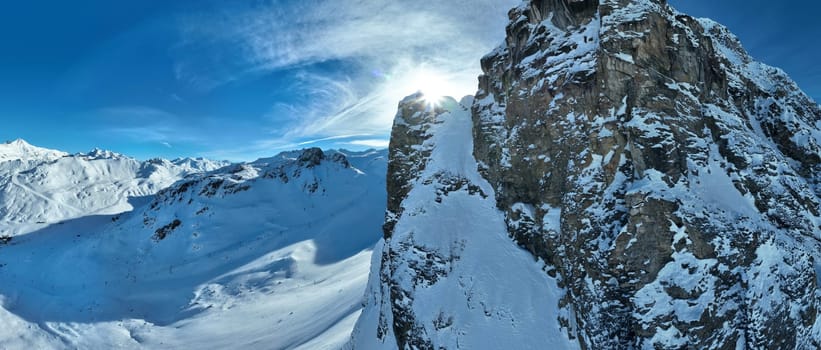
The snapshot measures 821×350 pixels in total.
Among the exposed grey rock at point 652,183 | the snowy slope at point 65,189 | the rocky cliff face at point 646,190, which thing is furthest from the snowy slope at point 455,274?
the snowy slope at point 65,189

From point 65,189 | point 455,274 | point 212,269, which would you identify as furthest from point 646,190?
point 65,189

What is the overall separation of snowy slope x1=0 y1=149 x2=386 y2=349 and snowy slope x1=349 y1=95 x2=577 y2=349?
10.4 m

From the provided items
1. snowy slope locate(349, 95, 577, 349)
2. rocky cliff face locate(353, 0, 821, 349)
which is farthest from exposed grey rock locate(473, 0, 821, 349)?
snowy slope locate(349, 95, 577, 349)

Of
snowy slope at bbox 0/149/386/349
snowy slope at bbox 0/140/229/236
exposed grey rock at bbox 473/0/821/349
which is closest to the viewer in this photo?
exposed grey rock at bbox 473/0/821/349

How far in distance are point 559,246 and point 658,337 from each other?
554 centimetres

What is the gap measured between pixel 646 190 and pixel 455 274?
34.9 ft

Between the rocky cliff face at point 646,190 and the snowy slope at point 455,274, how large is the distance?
0.88 ft

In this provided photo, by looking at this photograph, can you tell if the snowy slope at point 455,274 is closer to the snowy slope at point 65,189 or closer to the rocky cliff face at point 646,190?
the rocky cliff face at point 646,190

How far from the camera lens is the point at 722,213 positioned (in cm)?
1433

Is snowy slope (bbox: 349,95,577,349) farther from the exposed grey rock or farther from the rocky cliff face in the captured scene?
the exposed grey rock

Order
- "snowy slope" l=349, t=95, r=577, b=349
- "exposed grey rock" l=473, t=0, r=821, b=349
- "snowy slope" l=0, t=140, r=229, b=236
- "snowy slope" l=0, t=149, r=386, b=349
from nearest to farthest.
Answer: "exposed grey rock" l=473, t=0, r=821, b=349 → "snowy slope" l=349, t=95, r=577, b=349 → "snowy slope" l=0, t=149, r=386, b=349 → "snowy slope" l=0, t=140, r=229, b=236

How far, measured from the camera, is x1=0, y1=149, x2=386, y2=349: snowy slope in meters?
36.4

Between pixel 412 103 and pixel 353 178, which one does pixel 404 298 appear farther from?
pixel 353 178

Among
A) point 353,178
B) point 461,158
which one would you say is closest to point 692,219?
point 461,158
